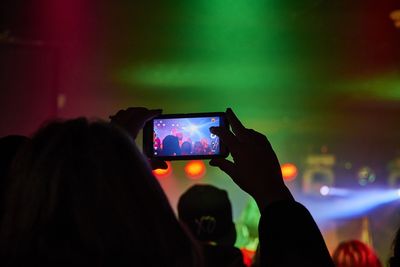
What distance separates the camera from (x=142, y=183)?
2.22ft

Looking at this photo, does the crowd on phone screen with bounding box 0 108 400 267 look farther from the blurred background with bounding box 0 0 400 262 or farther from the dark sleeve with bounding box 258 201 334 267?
the blurred background with bounding box 0 0 400 262

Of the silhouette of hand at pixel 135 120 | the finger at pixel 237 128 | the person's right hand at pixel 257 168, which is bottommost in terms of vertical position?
the person's right hand at pixel 257 168

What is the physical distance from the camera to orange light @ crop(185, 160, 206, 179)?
27.3ft

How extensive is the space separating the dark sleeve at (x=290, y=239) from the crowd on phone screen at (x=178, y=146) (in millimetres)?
365

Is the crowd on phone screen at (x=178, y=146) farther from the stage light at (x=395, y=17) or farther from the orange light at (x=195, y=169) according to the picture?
the orange light at (x=195, y=169)

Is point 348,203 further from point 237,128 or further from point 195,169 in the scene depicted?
point 237,128

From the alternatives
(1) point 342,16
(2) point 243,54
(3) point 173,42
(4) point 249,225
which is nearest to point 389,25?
(1) point 342,16

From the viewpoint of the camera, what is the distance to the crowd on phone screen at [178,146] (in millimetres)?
1151

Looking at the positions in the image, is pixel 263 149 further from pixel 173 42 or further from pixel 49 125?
pixel 173 42

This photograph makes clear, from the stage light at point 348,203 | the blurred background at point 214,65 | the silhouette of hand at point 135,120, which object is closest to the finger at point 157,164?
the silhouette of hand at point 135,120

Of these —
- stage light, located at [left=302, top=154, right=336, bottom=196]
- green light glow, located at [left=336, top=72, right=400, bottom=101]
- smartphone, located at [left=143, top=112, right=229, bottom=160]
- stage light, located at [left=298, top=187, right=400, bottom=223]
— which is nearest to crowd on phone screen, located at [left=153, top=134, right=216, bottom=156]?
smartphone, located at [left=143, top=112, right=229, bottom=160]

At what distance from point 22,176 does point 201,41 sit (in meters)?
4.48

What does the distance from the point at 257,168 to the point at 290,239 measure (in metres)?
0.15

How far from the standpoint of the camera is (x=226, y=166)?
0.98m
